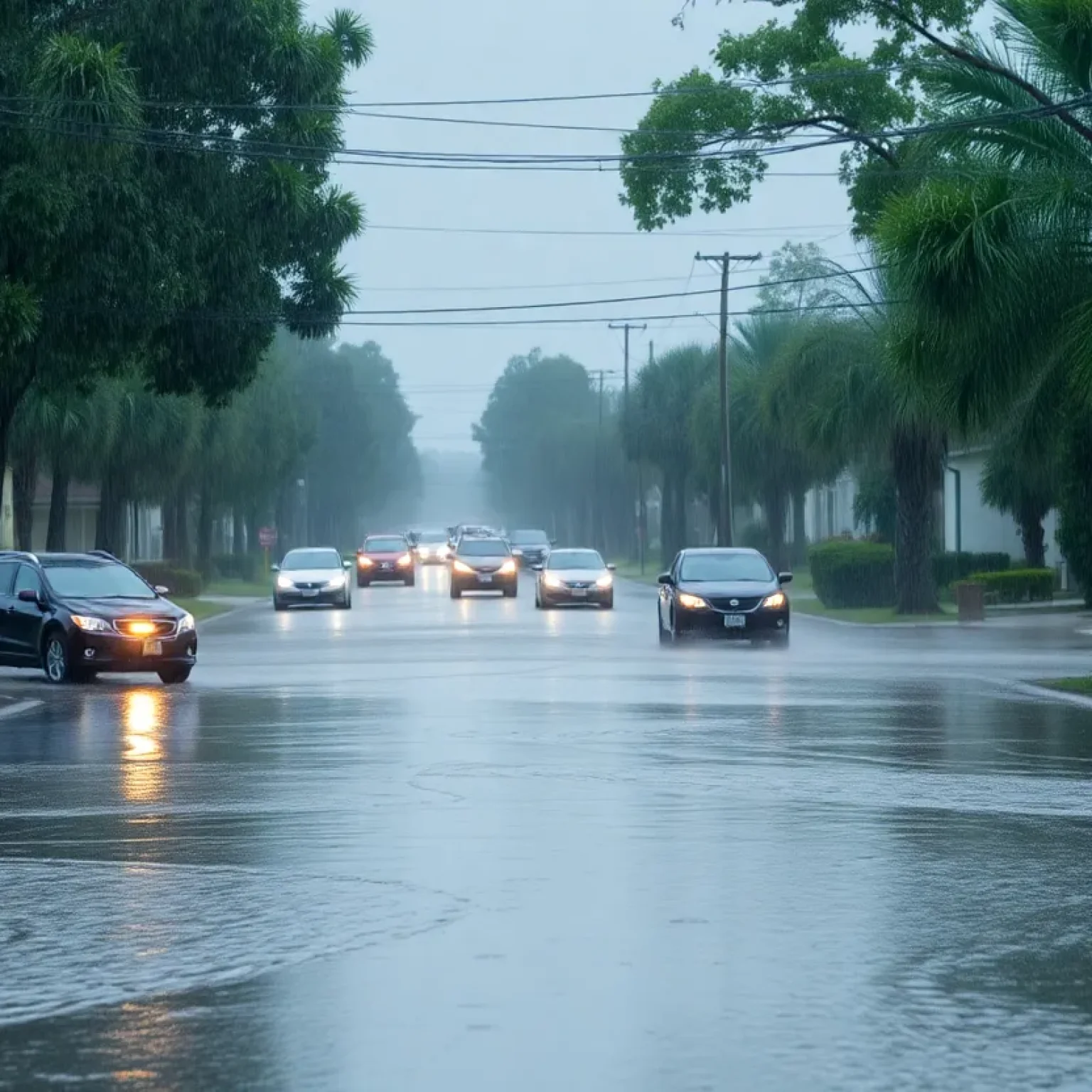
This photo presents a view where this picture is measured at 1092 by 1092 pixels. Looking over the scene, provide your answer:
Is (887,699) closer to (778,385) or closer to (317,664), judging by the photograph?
(317,664)

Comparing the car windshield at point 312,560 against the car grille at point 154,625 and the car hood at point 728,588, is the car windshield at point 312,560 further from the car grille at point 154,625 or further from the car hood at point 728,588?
the car grille at point 154,625

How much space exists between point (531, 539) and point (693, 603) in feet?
193

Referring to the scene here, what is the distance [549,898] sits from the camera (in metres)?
10.1

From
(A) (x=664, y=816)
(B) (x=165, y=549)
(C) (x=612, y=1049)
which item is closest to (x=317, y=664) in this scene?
(A) (x=664, y=816)

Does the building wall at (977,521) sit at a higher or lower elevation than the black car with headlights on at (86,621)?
higher

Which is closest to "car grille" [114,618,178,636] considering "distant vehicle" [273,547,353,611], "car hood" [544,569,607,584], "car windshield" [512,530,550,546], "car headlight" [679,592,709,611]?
"car headlight" [679,592,709,611]

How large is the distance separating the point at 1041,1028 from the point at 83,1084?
3079 mm

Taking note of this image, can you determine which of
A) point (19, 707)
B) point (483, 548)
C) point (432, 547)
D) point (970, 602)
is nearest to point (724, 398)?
point (483, 548)

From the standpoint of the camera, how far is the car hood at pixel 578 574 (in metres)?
51.6

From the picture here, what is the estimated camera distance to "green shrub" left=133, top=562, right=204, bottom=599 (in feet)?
194

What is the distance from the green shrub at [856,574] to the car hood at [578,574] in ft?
17.0

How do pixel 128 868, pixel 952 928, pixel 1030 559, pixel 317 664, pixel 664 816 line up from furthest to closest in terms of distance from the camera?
pixel 1030 559 → pixel 317 664 → pixel 664 816 → pixel 128 868 → pixel 952 928

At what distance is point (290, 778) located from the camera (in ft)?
50.9

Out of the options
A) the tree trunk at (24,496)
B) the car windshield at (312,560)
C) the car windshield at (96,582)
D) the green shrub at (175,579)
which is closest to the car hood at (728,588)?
the car windshield at (96,582)
